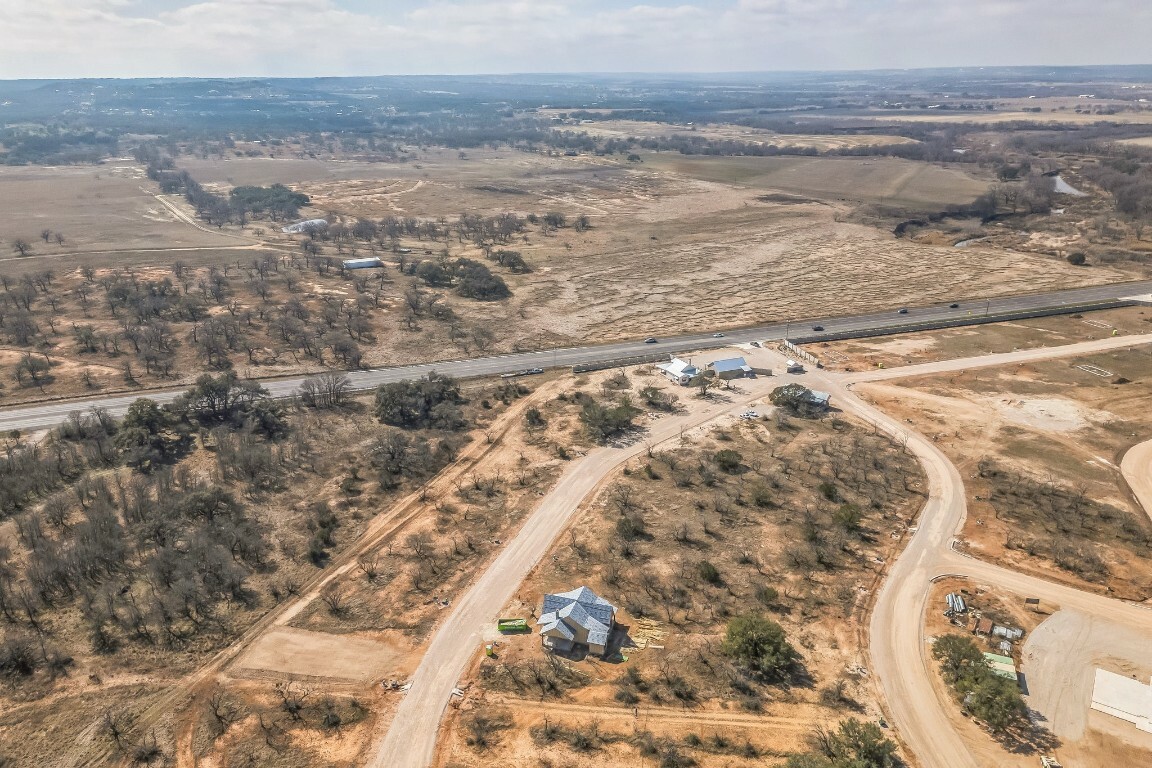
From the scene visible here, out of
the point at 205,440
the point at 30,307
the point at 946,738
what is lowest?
the point at 946,738

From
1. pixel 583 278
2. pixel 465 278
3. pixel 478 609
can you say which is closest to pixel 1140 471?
pixel 478 609

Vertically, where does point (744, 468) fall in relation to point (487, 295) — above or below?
below

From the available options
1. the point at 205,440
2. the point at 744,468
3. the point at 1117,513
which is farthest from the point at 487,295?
the point at 1117,513

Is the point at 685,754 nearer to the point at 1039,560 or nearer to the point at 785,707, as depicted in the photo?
the point at 785,707

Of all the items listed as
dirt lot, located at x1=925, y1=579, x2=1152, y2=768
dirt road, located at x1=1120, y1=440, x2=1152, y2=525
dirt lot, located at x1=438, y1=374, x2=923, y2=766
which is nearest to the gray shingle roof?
dirt lot, located at x1=438, y1=374, x2=923, y2=766

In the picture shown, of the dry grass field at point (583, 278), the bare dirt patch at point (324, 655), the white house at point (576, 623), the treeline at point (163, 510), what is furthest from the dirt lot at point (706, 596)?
the dry grass field at point (583, 278)

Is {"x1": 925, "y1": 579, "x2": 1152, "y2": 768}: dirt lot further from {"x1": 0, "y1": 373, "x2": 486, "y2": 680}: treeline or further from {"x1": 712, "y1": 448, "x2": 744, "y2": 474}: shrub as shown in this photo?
{"x1": 0, "y1": 373, "x2": 486, "y2": 680}: treeline

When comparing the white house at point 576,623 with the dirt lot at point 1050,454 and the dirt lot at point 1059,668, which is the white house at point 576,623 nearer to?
the dirt lot at point 1059,668
